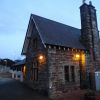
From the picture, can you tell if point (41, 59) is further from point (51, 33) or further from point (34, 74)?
point (51, 33)

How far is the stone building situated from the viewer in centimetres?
1359

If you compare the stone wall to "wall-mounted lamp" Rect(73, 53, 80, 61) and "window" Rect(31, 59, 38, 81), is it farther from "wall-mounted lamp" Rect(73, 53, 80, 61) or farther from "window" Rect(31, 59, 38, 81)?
"window" Rect(31, 59, 38, 81)

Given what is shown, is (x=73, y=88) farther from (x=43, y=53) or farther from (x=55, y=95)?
(x=43, y=53)

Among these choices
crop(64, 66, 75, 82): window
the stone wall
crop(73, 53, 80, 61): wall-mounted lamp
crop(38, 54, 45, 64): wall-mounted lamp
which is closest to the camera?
the stone wall

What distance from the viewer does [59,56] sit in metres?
14.3

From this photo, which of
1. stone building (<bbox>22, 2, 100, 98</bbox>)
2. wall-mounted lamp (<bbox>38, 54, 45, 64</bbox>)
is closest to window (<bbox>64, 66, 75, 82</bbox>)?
stone building (<bbox>22, 2, 100, 98</bbox>)

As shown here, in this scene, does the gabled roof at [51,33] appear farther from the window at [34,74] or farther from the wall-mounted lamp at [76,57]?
the window at [34,74]

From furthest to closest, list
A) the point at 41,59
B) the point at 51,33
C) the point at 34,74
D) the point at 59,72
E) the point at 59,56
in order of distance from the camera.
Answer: the point at 34,74, the point at 51,33, the point at 41,59, the point at 59,56, the point at 59,72

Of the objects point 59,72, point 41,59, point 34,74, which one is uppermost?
point 41,59

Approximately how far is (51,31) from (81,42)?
3.98 meters

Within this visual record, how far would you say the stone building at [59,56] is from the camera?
13594mm

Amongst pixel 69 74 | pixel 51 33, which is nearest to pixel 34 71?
pixel 69 74

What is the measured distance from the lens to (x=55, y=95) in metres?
13.2

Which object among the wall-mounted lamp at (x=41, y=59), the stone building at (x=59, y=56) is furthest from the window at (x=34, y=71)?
the wall-mounted lamp at (x=41, y=59)
